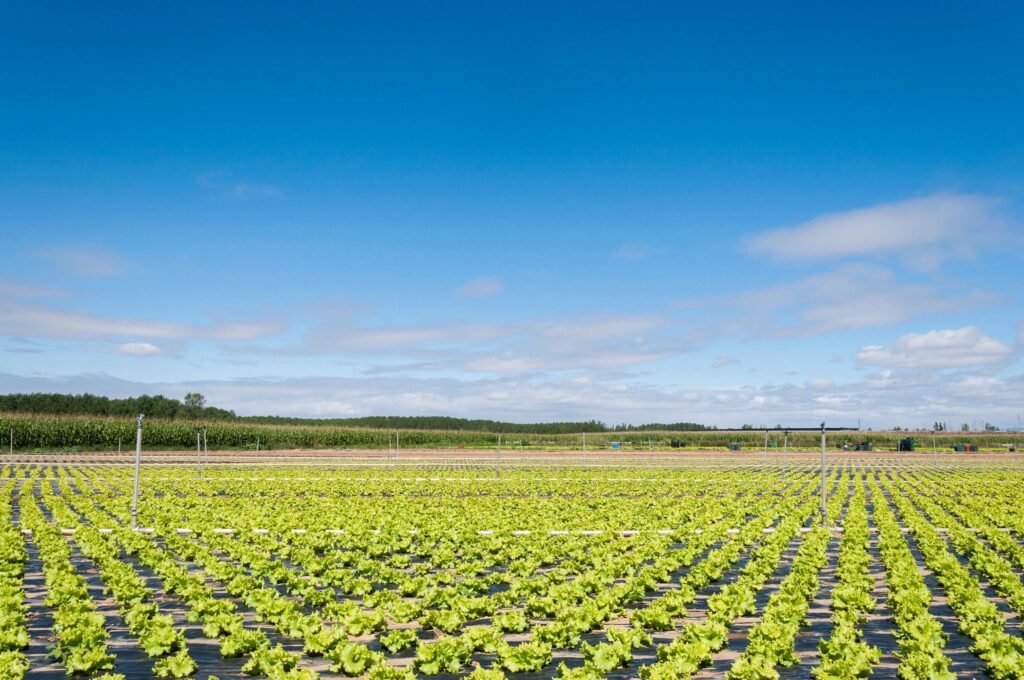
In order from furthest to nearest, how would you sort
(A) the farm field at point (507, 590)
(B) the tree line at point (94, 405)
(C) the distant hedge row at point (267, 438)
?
(B) the tree line at point (94, 405) → (C) the distant hedge row at point (267, 438) → (A) the farm field at point (507, 590)

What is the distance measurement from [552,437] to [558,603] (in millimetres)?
108949

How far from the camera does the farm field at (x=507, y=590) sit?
9.28 m

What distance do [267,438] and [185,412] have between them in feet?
178

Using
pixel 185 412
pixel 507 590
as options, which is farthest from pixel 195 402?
pixel 507 590

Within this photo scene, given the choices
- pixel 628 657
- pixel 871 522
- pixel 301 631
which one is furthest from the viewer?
pixel 871 522

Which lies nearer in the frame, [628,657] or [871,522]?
[628,657]

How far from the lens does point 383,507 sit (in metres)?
25.2

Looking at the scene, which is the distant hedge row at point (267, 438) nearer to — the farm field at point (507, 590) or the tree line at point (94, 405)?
the tree line at point (94, 405)

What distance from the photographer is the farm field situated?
9.28 metres

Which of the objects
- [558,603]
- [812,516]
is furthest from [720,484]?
[558,603]

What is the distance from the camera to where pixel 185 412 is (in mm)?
132875

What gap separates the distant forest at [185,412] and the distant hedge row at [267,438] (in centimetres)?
2271

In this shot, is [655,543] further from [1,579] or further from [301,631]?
[1,579]

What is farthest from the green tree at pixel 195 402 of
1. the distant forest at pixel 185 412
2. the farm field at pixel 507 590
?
the farm field at pixel 507 590
